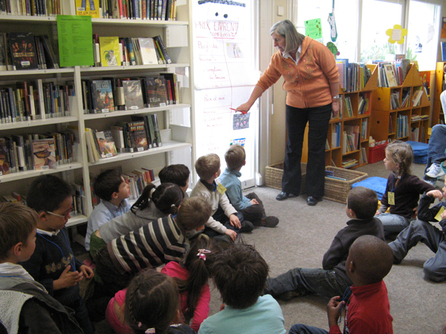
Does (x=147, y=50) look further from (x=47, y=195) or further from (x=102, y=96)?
(x=47, y=195)

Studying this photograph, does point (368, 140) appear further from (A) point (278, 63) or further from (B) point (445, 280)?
(B) point (445, 280)

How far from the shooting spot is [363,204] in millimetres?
2070

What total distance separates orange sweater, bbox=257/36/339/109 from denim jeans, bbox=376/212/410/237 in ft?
4.00

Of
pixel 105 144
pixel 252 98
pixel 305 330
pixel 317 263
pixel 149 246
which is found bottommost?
pixel 317 263

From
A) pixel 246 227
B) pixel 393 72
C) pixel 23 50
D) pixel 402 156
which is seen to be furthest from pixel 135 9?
pixel 393 72

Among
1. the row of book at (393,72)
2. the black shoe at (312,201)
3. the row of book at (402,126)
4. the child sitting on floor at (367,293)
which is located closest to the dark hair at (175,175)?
the child sitting on floor at (367,293)

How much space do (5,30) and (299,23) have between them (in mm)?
3039

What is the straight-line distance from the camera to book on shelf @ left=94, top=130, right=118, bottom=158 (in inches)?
116

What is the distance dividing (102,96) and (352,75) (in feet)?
9.79

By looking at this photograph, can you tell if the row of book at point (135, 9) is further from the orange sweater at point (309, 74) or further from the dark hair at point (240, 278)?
the dark hair at point (240, 278)

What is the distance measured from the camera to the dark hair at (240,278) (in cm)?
135

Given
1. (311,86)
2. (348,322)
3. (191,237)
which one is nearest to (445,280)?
(348,322)

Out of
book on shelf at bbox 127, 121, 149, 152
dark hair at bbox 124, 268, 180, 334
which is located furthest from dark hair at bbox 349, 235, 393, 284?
book on shelf at bbox 127, 121, 149, 152

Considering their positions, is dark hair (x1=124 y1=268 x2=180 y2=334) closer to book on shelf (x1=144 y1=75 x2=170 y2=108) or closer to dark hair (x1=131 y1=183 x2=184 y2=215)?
dark hair (x1=131 y1=183 x2=184 y2=215)
